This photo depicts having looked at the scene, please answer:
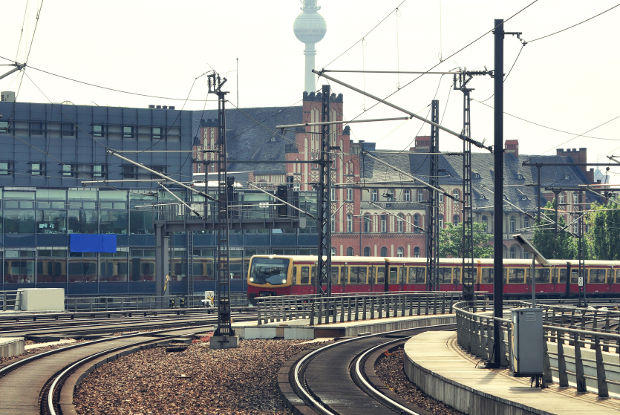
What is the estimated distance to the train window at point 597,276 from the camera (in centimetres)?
7081

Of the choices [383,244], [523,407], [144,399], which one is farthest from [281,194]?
[383,244]

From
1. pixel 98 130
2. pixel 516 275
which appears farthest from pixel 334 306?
pixel 98 130

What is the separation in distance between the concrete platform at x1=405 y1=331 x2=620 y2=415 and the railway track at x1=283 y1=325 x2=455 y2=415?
76 cm

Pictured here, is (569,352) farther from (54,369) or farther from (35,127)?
(35,127)

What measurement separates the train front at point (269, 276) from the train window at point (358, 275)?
4.28 m

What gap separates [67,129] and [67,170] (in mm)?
3066

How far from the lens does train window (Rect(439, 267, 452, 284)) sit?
6468cm

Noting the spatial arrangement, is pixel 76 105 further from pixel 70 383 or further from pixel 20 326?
pixel 70 383

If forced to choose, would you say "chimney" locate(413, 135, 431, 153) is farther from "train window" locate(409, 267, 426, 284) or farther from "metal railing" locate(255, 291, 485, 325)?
"metal railing" locate(255, 291, 485, 325)

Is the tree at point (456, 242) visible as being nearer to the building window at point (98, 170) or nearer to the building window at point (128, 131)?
the building window at point (128, 131)

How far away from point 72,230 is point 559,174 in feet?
287

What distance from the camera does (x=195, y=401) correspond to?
19844 millimetres

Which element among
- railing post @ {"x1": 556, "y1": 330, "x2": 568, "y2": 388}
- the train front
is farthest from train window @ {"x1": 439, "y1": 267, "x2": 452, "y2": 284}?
railing post @ {"x1": 556, "y1": 330, "x2": 568, "y2": 388}

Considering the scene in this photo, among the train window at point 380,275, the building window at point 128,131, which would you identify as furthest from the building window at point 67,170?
the train window at point 380,275
